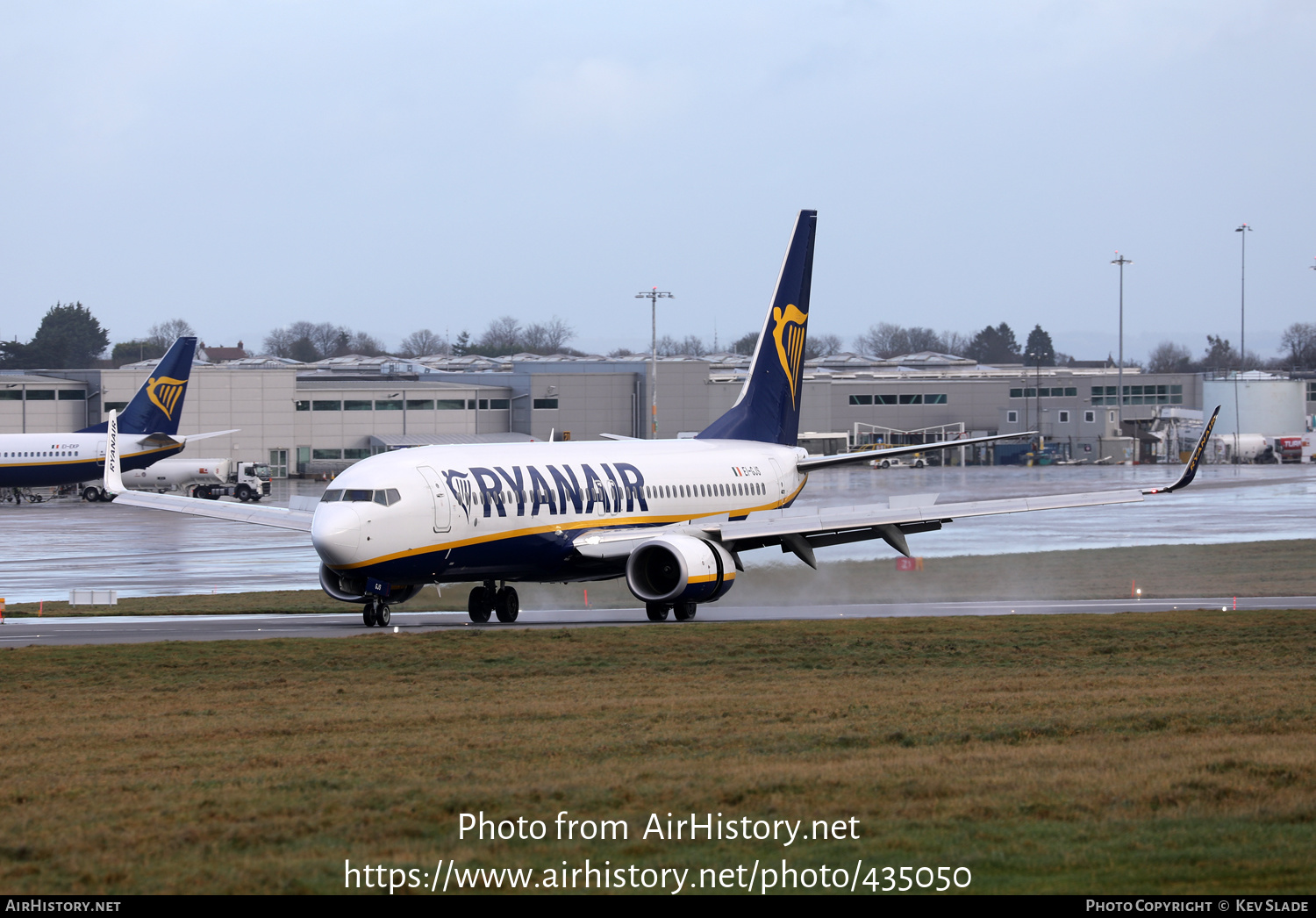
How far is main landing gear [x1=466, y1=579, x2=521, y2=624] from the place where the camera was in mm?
34125

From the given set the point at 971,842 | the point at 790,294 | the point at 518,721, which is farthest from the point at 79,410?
the point at 971,842

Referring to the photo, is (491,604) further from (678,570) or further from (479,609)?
(678,570)

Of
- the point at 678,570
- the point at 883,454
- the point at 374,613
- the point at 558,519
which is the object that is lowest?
the point at 374,613

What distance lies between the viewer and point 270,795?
1270cm

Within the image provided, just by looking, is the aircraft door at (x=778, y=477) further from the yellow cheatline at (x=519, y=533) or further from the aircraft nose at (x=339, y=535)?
the aircraft nose at (x=339, y=535)

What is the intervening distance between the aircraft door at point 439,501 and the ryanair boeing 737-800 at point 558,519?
3cm

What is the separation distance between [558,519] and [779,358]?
12.5 metres

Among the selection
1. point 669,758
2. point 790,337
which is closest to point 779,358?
point 790,337

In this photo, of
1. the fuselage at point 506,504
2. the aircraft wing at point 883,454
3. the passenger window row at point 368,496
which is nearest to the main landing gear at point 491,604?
the fuselage at point 506,504

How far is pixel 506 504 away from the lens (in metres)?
33.2

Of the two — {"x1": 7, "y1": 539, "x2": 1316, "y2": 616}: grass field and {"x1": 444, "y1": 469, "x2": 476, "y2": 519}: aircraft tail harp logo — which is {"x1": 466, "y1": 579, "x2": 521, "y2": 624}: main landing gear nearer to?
{"x1": 444, "y1": 469, "x2": 476, "y2": 519}: aircraft tail harp logo

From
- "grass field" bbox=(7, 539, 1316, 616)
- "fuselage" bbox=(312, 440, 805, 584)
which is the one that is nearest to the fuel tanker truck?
"grass field" bbox=(7, 539, 1316, 616)

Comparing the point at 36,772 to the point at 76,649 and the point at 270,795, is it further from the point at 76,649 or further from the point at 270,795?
the point at 76,649

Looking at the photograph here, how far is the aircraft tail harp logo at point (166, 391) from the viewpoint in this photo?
9025 centimetres
